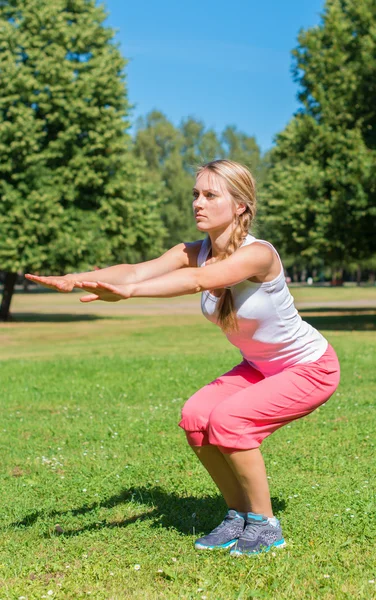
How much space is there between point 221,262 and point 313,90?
27.1 m

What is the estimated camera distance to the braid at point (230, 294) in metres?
4.42

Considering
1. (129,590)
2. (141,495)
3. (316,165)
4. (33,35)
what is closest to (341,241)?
(316,165)

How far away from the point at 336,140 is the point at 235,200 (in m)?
24.7

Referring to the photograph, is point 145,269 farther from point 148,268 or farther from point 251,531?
point 251,531

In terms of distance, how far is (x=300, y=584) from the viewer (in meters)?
4.14

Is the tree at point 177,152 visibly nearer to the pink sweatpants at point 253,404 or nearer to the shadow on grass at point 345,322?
the shadow on grass at point 345,322

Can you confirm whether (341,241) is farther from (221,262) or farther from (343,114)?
(221,262)

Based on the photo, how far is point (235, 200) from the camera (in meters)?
4.55

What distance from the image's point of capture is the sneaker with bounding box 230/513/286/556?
459cm

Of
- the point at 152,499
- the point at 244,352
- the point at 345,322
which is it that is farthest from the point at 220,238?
the point at 345,322

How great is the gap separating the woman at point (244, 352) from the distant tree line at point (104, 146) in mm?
21450

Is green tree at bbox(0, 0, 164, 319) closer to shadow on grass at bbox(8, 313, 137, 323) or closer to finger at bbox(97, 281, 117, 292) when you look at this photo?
shadow on grass at bbox(8, 313, 137, 323)

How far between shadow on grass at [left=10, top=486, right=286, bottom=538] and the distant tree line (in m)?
20.8

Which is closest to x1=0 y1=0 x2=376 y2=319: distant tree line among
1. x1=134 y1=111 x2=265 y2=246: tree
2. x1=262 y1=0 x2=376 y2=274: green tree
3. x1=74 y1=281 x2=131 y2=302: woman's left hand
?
x1=262 y1=0 x2=376 y2=274: green tree
